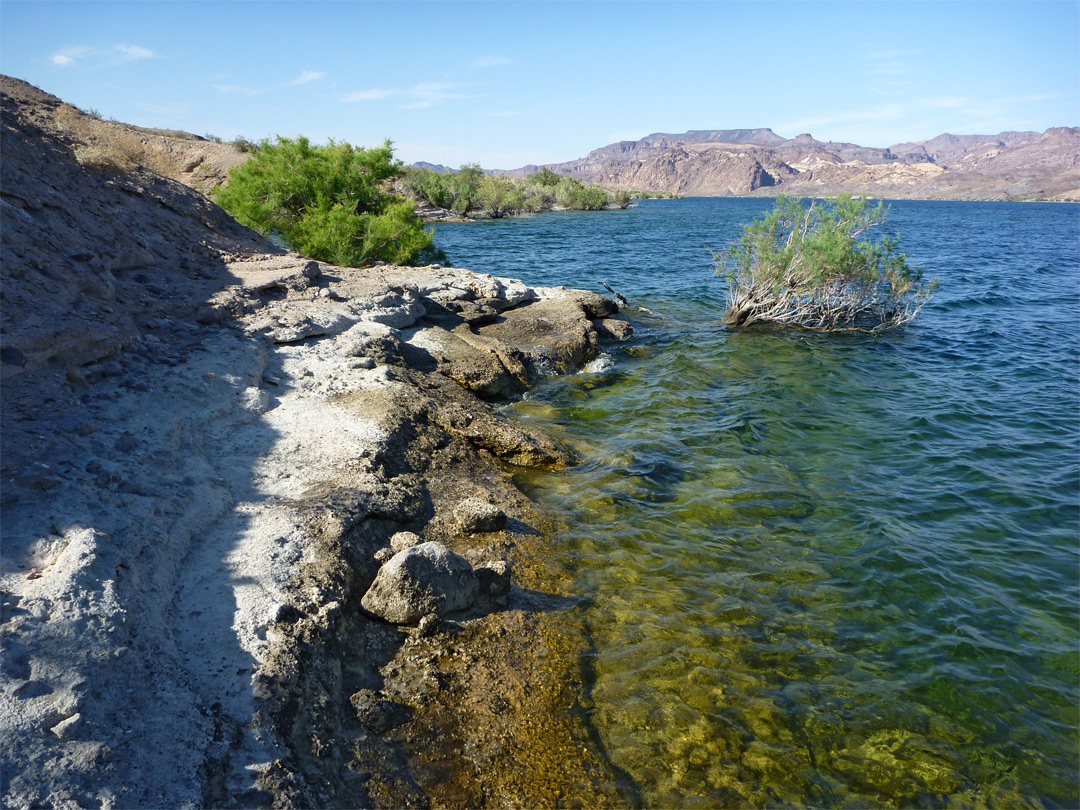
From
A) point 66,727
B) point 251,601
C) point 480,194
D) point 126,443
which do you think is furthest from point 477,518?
point 480,194

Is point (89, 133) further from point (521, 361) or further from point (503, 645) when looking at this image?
point (503, 645)

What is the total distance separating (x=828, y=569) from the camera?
634cm

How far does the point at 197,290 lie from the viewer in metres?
9.11

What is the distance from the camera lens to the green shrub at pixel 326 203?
15.2 metres

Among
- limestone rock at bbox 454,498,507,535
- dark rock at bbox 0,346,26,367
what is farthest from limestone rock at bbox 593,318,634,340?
dark rock at bbox 0,346,26,367

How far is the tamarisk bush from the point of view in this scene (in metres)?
14.9

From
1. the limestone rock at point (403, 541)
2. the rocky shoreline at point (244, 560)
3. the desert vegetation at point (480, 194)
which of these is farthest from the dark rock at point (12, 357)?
the desert vegetation at point (480, 194)

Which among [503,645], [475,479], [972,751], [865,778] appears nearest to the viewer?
[865,778]

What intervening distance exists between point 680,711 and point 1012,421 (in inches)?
375

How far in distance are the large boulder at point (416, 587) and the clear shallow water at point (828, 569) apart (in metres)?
1.32

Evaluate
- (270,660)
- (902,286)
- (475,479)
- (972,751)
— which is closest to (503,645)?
(270,660)

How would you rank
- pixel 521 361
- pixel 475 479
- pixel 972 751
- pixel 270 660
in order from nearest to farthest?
pixel 270 660
pixel 972 751
pixel 475 479
pixel 521 361

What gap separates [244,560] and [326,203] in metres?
13.2

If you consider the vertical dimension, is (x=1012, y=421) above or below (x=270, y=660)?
below
